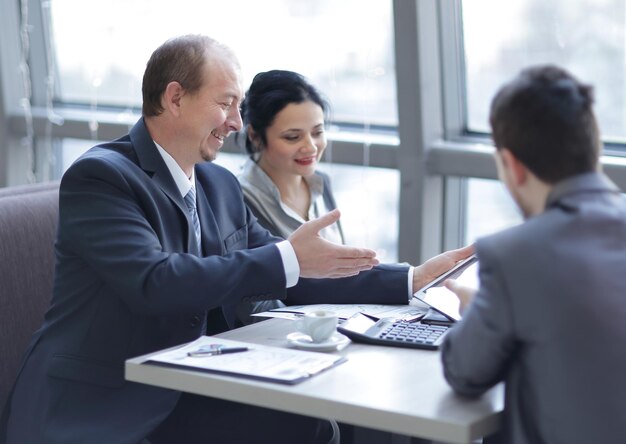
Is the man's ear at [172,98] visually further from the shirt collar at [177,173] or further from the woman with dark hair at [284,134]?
the woman with dark hair at [284,134]

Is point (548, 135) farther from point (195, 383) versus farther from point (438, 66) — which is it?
point (438, 66)

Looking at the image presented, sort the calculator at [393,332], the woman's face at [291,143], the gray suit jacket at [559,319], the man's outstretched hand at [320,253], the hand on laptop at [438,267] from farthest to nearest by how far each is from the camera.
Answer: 1. the woman's face at [291,143]
2. the hand on laptop at [438,267]
3. the man's outstretched hand at [320,253]
4. the calculator at [393,332]
5. the gray suit jacket at [559,319]

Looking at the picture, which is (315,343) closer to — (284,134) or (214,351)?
(214,351)

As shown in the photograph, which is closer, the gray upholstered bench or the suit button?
the suit button

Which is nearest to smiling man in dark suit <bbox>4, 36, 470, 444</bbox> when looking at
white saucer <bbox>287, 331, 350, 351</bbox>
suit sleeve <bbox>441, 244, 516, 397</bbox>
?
white saucer <bbox>287, 331, 350, 351</bbox>

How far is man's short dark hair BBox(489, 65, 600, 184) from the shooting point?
1.56 meters

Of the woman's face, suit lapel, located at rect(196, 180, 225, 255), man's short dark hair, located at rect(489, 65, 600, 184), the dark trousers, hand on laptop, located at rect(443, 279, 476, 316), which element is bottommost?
the dark trousers

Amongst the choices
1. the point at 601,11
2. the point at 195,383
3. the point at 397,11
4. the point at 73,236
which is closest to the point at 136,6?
the point at 397,11

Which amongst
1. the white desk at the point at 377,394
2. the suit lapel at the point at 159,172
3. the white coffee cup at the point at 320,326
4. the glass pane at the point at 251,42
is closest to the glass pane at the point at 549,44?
the glass pane at the point at 251,42

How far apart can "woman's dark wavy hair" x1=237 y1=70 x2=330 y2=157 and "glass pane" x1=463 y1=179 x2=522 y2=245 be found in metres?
0.89

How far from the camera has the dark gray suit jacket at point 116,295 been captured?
2.06 meters

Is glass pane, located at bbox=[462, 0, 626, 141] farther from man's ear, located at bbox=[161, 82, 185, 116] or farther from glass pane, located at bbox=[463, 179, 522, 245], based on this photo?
man's ear, located at bbox=[161, 82, 185, 116]

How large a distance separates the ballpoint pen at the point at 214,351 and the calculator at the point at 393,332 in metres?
0.25

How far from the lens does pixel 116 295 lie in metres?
2.16
